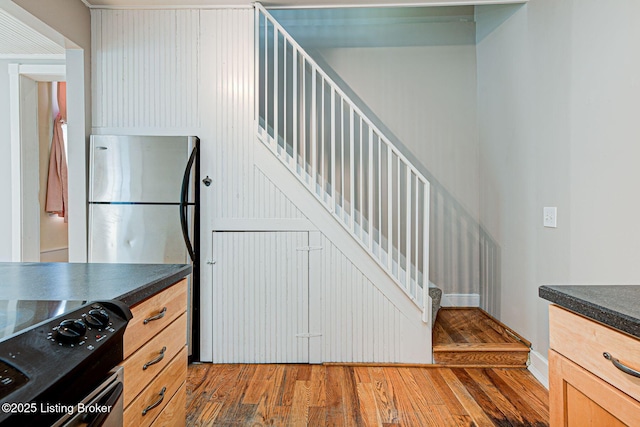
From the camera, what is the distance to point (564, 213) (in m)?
2.31

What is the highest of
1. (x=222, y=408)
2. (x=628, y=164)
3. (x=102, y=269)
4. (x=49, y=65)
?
(x=49, y=65)

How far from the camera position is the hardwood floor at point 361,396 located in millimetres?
2098

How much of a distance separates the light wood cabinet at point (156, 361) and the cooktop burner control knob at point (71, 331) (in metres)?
A: 0.24

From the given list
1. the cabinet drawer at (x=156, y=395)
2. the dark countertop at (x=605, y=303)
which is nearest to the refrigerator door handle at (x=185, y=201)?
the cabinet drawer at (x=156, y=395)

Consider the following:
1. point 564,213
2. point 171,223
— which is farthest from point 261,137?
point 564,213

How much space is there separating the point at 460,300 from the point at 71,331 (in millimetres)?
3616

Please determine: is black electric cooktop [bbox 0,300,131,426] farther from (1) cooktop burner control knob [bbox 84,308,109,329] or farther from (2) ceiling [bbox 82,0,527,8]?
(2) ceiling [bbox 82,0,527,8]

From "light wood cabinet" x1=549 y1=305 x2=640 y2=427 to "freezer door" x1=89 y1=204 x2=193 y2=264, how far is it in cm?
235

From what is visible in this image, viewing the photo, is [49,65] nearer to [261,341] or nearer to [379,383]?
[261,341]

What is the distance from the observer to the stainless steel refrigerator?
272cm

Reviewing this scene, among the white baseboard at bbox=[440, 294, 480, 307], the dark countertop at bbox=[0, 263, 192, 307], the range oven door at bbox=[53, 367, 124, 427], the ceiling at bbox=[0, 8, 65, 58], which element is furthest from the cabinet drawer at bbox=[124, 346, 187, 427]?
the white baseboard at bbox=[440, 294, 480, 307]

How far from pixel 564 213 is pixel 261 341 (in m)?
2.24

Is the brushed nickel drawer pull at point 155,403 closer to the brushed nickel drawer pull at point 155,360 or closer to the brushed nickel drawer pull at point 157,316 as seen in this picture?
the brushed nickel drawer pull at point 155,360

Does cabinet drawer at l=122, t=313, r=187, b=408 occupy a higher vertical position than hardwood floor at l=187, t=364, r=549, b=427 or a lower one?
higher
